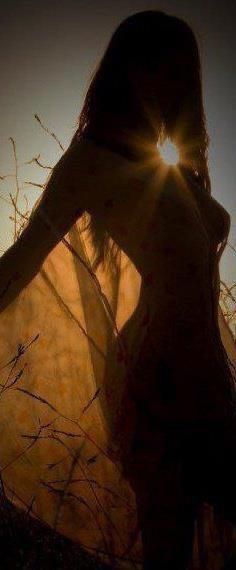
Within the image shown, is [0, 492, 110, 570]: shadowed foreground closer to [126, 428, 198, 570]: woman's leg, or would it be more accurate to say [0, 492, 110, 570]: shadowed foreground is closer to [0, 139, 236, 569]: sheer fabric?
[0, 139, 236, 569]: sheer fabric

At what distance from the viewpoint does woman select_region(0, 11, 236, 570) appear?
106 centimetres

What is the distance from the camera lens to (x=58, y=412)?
4.14 feet

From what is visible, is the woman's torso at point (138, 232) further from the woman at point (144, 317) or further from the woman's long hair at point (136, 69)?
the woman's long hair at point (136, 69)

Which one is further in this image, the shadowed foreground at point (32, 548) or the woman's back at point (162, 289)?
the shadowed foreground at point (32, 548)

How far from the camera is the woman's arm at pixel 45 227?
3.47 feet

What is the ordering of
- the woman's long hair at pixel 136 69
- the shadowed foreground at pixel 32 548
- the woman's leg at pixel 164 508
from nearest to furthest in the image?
1. the woman's leg at pixel 164 508
2. the shadowed foreground at pixel 32 548
3. the woman's long hair at pixel 136 69

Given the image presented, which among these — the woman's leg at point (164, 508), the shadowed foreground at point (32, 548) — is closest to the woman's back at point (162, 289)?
the woman's leg at point (164, 508)

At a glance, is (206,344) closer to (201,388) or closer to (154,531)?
(201,388)

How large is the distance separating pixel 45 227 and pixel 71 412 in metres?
0.63

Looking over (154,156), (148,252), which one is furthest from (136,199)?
(154,156)

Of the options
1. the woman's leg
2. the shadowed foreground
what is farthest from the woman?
the shadowed foreground

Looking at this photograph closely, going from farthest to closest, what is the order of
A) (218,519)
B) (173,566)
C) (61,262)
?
(61,262) → (218,519) → (173,566)

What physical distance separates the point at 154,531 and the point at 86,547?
0.29 metres

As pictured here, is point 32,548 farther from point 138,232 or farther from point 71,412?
point 138,232
